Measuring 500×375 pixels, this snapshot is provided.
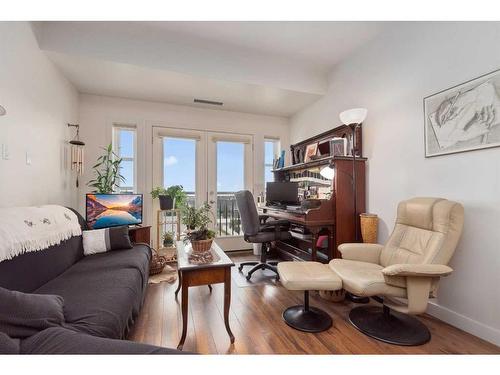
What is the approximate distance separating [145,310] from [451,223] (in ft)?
8.58

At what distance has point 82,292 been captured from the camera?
1.42m

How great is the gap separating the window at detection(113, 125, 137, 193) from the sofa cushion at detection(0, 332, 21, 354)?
2898 millimetres

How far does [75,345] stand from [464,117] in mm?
2823

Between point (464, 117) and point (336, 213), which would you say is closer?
point (464, 117)

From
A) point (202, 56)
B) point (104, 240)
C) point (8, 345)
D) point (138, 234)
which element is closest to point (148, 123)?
point (202, 56)

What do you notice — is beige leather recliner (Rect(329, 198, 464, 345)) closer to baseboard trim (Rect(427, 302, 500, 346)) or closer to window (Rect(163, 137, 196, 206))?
baseboard trim (Rect(427, 302, 500, 346))

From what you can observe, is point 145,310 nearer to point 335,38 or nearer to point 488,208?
point 488,208

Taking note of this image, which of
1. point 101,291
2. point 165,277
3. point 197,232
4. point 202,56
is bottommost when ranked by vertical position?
point 165,277

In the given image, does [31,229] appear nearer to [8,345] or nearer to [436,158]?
[8,345]

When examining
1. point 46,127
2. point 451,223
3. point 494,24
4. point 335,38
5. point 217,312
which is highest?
point 335,38

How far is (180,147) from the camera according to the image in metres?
3.87

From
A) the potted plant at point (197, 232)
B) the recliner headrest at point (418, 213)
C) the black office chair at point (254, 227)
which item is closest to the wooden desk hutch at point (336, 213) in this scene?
the black office chair at point (254, 227)

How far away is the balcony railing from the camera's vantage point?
4.12 m
